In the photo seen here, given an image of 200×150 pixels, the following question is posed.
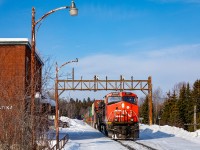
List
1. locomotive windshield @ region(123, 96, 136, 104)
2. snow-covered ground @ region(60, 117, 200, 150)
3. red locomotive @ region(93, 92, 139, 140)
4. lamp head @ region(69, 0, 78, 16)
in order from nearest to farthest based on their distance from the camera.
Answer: lamp head @ region(69, 0, 78, 16) < snow-covered ground @ region(60, 117, 200, 150) < red locomotive @ region(93, 92, 139, 140) < locomotive windshield @ region(123, 96, 136, 104)

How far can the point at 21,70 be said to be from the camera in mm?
26500

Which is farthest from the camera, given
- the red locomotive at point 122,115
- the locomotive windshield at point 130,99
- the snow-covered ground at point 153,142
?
the locomotive windshield at point 130,99

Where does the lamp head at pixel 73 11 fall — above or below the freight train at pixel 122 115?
above

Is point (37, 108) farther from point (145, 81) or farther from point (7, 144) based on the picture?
point (145, 81)

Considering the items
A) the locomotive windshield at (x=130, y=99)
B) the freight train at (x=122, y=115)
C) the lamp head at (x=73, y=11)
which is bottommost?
the freight train at (x=122, y=115)

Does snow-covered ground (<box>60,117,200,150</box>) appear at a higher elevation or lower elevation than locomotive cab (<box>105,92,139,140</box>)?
lower

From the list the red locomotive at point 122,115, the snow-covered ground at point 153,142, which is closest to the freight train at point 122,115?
the red locomotive at point 122,115

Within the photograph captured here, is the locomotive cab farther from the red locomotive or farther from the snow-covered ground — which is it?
the snow-covered ground

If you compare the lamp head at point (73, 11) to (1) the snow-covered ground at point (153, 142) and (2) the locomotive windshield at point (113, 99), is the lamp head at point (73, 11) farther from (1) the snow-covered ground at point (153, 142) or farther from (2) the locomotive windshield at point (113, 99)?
(2) the locomotive windshield at point (113, 99)

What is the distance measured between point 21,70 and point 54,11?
13.4 metres

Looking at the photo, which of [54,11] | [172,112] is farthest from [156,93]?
[54,11]

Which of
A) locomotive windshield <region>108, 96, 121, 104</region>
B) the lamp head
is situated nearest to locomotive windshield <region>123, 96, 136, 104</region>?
locomotive windshield <region>108, 96, 121, 104</region>

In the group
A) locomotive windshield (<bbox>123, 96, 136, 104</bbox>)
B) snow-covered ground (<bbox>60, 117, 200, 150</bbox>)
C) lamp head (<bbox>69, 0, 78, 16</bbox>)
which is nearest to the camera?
Result: lamp head (<bbox>69, 0, 78, 16</bbox>)

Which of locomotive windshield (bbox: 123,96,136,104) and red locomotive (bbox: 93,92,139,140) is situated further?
locomotive windshield (bbox: 123,96,136,104)
